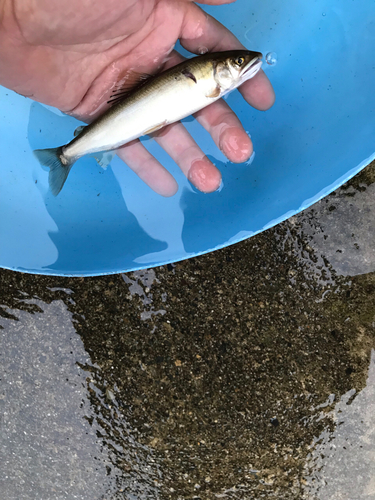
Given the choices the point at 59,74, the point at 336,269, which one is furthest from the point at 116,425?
the point at 59,74

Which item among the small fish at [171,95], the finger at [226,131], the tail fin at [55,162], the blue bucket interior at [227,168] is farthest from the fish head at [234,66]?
the tail fin at [55,162]

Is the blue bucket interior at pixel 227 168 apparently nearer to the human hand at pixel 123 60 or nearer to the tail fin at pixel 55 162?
the human hand at pixel 123 60

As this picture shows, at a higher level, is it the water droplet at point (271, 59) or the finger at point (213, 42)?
the water droplet at point (271, 59)

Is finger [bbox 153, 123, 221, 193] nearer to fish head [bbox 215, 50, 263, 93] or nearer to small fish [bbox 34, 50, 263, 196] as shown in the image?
small fish [bbox 34, 50, 263, 196]

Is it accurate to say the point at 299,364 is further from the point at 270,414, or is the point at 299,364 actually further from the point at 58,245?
the point at 58,245

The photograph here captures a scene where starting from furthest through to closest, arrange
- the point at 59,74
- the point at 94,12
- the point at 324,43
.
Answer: the point at 324,43
the point at 59,74
the point at 94,12

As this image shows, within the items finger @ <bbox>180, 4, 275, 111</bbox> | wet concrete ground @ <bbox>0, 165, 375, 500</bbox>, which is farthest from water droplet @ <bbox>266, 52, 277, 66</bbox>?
wet concrete ground @ <bbox>0, 165, 375, 500</bbox>
